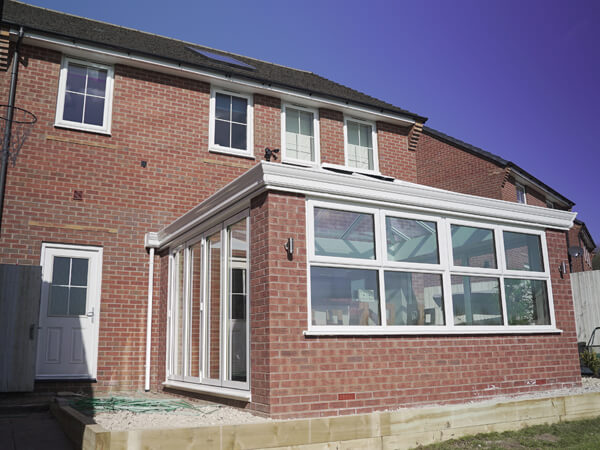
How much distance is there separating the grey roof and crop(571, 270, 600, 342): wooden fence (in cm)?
735

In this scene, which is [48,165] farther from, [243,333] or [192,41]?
[192,41]

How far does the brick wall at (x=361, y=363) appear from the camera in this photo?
5629 millimetres

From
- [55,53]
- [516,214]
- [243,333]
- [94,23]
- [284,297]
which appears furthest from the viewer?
[94,23]

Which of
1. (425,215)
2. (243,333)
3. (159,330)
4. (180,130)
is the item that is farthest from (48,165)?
(425,215)

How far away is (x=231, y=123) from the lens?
11406 millimetres

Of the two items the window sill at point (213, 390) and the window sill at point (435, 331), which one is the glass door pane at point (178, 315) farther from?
the window sill at point (435, 331)

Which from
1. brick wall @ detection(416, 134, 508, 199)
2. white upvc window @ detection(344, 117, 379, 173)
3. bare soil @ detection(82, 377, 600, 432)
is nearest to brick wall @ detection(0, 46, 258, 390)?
bare soil @ detection(82, 377, 600, 432)

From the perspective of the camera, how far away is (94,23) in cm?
1316

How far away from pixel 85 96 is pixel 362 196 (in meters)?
6.28

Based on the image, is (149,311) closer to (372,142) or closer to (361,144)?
(361,144)

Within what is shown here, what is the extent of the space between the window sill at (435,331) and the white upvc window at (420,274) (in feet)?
0.05

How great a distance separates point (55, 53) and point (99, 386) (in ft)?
19.5

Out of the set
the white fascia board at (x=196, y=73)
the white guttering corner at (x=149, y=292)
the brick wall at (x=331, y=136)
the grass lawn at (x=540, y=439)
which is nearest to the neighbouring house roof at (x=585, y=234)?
the white fascia board at (x=196, y=73)

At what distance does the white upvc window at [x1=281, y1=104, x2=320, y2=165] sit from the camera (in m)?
11.9
